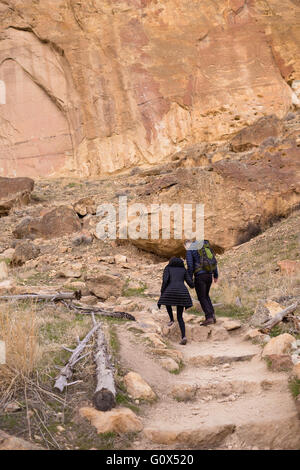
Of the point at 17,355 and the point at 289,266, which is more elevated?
the point at 17,355

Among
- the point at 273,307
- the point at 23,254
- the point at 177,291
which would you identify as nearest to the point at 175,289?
the point at 177,291

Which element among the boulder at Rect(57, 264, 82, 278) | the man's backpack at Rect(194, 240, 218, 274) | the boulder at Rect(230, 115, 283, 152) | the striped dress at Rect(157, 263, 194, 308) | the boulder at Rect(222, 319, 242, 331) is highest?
the boulder at Rect(230, 115, 283, 152)

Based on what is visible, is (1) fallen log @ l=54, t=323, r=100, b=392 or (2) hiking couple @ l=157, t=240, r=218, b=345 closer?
(1) fallen log @ l=54, t=323, r=100, b=392

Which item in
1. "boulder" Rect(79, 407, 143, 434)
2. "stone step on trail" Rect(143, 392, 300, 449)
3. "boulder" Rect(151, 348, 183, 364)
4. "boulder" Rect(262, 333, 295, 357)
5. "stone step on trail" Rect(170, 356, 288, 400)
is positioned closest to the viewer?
"stone step on trail" Rect(143, 392, 300, 449)

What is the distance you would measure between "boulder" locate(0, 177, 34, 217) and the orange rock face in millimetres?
6110

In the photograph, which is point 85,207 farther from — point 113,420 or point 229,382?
point 113,420

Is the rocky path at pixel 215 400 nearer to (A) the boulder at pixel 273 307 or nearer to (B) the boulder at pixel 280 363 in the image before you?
(B) the boulder at pixel 280 363

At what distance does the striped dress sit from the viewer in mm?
5434

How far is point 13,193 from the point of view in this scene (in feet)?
57.6

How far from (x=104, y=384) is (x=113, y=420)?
1.01 feet

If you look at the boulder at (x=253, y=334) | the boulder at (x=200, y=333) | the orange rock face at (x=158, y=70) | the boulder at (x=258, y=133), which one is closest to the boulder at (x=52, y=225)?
the boulder at (x=258, y=133)

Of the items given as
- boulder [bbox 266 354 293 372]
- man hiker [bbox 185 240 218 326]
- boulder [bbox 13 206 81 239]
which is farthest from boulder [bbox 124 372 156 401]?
boulder [bbox 13 206 81 239]

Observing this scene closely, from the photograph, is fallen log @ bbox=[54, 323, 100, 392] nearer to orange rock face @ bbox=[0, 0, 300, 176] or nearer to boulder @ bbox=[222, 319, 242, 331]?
boulder @ bbox=[222, 319, 242, 331]

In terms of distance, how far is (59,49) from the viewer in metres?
24.2
